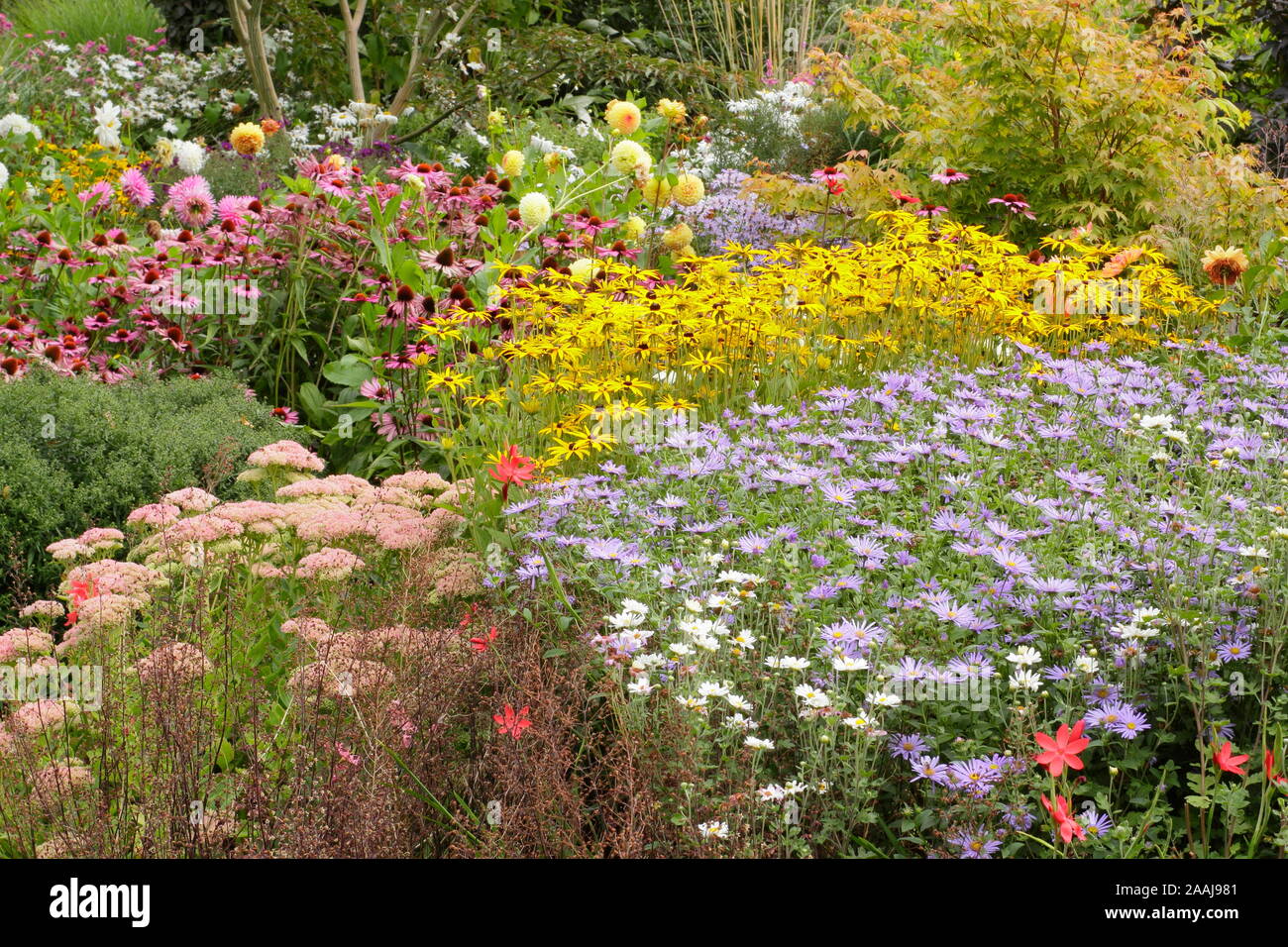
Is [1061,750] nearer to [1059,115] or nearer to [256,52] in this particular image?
[1059,115]

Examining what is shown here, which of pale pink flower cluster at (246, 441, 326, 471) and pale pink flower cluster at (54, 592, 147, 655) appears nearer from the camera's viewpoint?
pale pink flower cluster at (54, 592, 147, 655)

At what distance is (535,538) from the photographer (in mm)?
2523

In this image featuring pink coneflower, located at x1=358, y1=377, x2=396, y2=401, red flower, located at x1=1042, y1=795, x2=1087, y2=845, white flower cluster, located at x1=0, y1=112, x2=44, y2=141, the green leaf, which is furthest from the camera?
white flower cluster, located at x1=0, y1=112, x2=44, y2=141

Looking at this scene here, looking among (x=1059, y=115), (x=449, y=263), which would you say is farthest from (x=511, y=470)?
(x=1059, y=115)

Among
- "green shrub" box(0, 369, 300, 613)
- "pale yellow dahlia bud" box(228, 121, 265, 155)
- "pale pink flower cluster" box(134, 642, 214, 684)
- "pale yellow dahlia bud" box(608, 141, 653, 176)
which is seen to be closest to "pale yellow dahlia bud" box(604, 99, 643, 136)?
"pale yellow dahlia bud" box(608, 141, 653, 176)

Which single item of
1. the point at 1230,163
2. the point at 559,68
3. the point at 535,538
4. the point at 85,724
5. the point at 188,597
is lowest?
the point at 85,724

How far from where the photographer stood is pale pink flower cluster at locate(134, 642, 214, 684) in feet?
7.06

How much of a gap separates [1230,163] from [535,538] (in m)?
4.38

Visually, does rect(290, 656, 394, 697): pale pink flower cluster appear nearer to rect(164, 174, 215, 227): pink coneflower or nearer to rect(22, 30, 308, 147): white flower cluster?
rect(164, 174, 215, 227): pink coneflower

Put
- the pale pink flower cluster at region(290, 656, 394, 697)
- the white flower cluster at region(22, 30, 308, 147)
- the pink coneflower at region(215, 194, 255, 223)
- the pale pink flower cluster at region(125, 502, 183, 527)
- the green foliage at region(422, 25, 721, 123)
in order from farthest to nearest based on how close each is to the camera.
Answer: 1. the white flower cluster at region(22, 30, 308, 147)
2. the green foliage at region(422, 25, 721, 123)
3. the pink coneflower at region(215, 194, 255, 223)
4. the pale pink flower cluster at region(125, 502, 183, 527)
5. the pale pink flower cluster at region(290, 656, 394, 697)

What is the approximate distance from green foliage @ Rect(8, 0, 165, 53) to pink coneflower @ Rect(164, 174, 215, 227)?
7708 millimetres
